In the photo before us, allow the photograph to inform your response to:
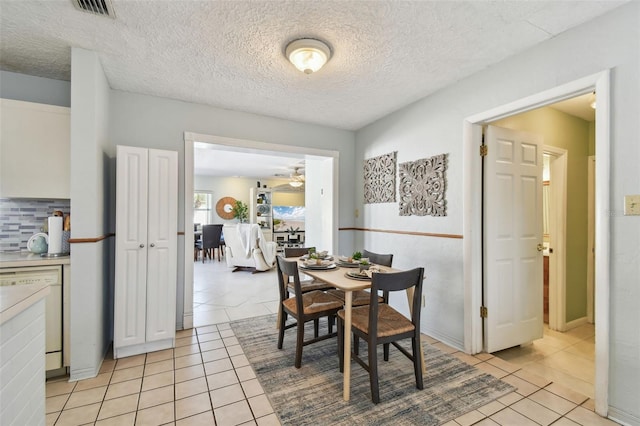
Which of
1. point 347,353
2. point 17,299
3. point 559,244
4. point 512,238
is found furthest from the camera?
point 559,244

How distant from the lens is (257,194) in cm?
915

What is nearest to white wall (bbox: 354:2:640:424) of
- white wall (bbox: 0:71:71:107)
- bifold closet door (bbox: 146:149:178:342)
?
bifold closet door (bbox: 146:149:178:342)

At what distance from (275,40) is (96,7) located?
3.58ft

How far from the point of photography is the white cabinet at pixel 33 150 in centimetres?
218

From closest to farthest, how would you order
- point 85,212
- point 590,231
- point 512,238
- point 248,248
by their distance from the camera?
point 85,212, point 512,238, point 590,231, point 248,248

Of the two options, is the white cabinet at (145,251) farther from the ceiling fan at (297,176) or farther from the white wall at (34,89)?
the ceiling fan at (297,176)

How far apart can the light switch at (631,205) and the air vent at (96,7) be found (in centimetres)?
327

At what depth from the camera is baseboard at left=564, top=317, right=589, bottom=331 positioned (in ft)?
10.4

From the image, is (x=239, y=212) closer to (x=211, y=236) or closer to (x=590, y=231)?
(x=211, y=236)

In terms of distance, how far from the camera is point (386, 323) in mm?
1964

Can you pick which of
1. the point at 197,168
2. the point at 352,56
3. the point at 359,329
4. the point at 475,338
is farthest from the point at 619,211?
the point at 197,168

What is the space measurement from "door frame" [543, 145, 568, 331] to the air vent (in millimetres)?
4156

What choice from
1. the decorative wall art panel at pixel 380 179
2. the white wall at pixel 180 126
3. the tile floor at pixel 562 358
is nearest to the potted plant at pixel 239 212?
the white wall at pixel 180 126

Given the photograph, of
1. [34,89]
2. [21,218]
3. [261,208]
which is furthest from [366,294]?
[261,208]
